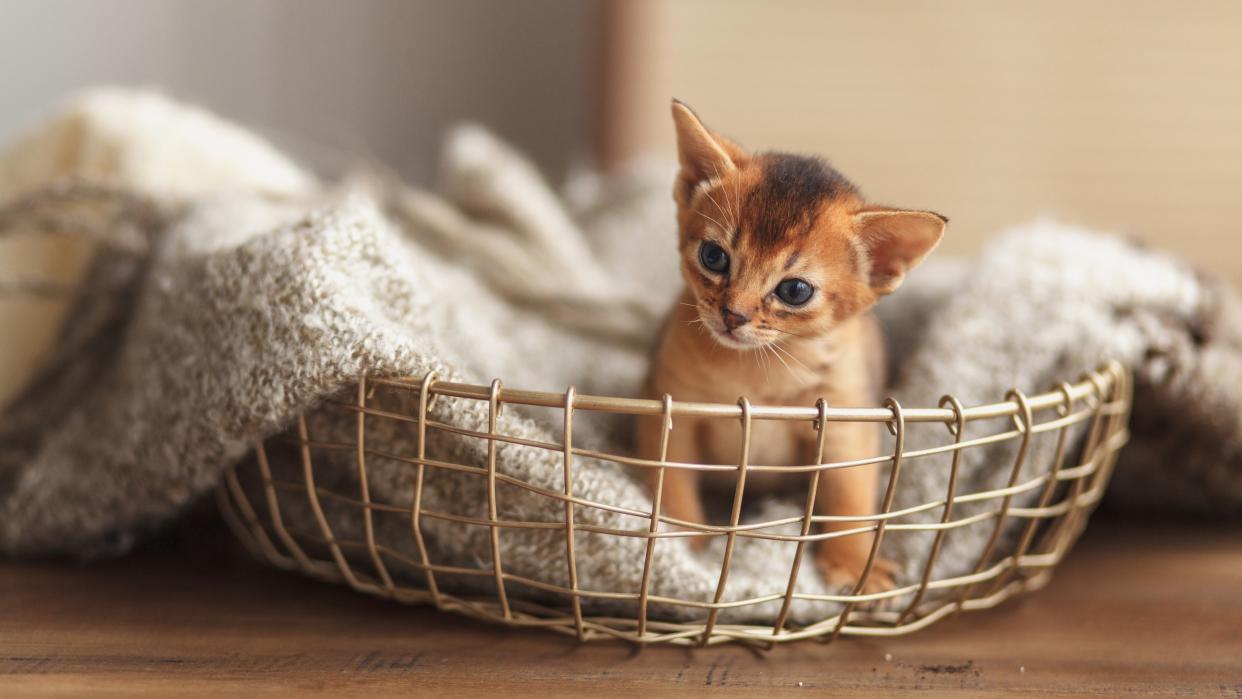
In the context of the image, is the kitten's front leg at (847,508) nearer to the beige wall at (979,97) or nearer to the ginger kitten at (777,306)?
the ginger kitten at (777,306)

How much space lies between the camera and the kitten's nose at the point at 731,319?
26.9 inches

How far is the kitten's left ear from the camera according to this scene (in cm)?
68

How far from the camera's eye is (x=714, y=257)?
71cm

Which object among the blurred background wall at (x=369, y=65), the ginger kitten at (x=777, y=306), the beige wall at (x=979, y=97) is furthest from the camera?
the blurred background wall at (x=369, y=65)

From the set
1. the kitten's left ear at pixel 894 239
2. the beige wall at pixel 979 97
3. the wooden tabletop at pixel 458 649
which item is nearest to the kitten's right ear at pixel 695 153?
the kitten's left ear at pixel 894 239

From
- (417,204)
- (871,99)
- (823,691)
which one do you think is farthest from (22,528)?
(871,99)

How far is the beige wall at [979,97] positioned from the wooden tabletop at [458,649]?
1.06 m

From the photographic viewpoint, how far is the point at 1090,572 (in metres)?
0.90

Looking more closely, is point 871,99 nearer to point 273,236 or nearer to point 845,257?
point 845,257

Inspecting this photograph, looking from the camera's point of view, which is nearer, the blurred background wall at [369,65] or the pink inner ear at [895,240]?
the pink inner ear at [895,240]

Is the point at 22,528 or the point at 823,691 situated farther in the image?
the point at 22,528

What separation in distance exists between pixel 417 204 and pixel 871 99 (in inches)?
37.4

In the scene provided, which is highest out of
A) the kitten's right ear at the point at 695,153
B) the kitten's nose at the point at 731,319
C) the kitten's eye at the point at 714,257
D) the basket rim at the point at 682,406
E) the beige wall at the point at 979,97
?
the beige wall at the point at 979,97

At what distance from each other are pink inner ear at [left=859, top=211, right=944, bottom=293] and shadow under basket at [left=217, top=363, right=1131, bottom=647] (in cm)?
11
